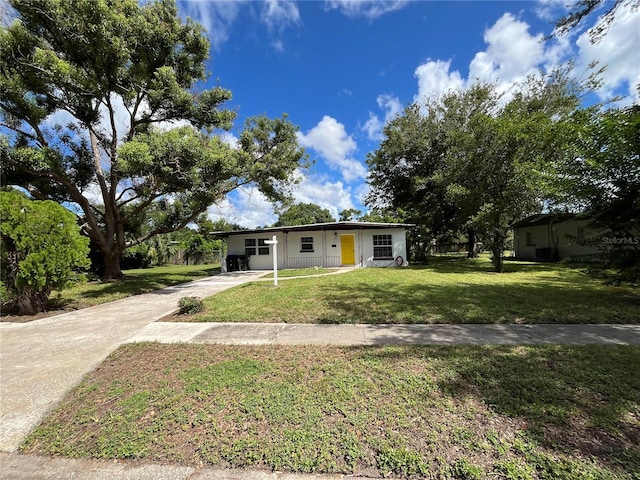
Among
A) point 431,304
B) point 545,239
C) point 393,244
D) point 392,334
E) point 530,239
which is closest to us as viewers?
point 392,334

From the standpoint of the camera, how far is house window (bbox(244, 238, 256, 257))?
18.5 metres

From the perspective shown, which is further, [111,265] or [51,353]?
[111,265]

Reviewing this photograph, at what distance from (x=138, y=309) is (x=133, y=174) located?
540cm

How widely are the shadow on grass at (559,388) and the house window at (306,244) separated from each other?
1385cm

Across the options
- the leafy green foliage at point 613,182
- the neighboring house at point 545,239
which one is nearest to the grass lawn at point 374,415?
the leafy green foliage at point 613,182

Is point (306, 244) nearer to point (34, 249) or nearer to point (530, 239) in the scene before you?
point (34, 249)

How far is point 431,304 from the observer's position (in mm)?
6375

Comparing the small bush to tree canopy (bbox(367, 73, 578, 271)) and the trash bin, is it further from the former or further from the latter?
the trash bin

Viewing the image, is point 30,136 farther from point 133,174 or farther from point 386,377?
point 386,377

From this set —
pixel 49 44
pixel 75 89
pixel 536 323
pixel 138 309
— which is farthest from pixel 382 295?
pixel 49 44

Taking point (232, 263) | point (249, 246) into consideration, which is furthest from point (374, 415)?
point (249, 246)

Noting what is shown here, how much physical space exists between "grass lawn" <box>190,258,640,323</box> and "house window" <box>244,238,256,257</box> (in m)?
9.67

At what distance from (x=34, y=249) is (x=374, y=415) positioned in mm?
7926

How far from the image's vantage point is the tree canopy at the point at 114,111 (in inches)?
359
